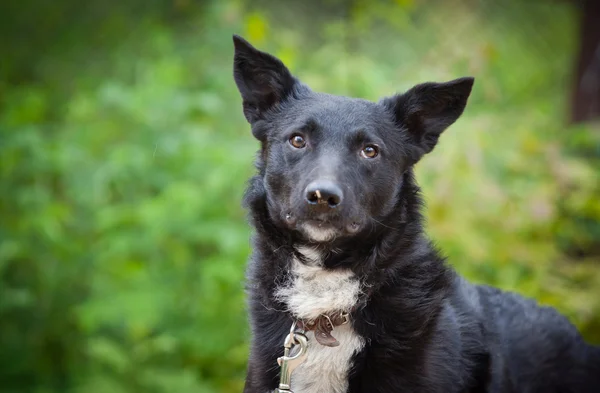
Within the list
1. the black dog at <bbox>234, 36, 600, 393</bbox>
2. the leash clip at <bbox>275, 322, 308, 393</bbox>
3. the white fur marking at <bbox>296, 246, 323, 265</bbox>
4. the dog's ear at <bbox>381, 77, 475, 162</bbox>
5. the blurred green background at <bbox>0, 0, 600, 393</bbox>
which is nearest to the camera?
the leash clip at <bbox>275, 322, 308, 393</bbox>

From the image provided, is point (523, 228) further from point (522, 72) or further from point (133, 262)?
point (522, 72)

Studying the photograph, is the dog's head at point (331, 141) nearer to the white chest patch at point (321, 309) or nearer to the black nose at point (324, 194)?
the black nose at point (324, 194)

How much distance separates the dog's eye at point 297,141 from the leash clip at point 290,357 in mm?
777

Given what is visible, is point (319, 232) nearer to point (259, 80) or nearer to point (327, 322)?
point (327, 322)

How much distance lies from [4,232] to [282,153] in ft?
9.93

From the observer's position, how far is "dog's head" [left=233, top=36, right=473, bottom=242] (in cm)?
263

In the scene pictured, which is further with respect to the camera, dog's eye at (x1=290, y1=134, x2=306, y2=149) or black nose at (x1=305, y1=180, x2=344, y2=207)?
dog's eye at (x1=290, y1=134, x2=306, y2=149)

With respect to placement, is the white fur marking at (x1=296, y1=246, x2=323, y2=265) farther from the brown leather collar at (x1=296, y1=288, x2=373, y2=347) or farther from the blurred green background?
the blurred green background

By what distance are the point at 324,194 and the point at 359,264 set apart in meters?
0.40

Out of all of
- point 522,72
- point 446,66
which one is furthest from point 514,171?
point 522,72

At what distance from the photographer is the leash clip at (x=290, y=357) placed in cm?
248

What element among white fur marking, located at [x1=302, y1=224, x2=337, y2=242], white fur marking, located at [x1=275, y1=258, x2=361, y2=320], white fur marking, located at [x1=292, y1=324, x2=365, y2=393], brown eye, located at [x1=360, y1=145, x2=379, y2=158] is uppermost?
brown eye, located at [x1=360, y1=145, x2=379, y2=158]

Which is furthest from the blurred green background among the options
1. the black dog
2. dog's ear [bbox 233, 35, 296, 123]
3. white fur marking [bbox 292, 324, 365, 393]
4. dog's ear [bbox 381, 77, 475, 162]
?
white fur marking [bbox 292, 324, 365, 393]

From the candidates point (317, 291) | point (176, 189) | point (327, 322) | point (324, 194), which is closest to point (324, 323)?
point (327, 322)
